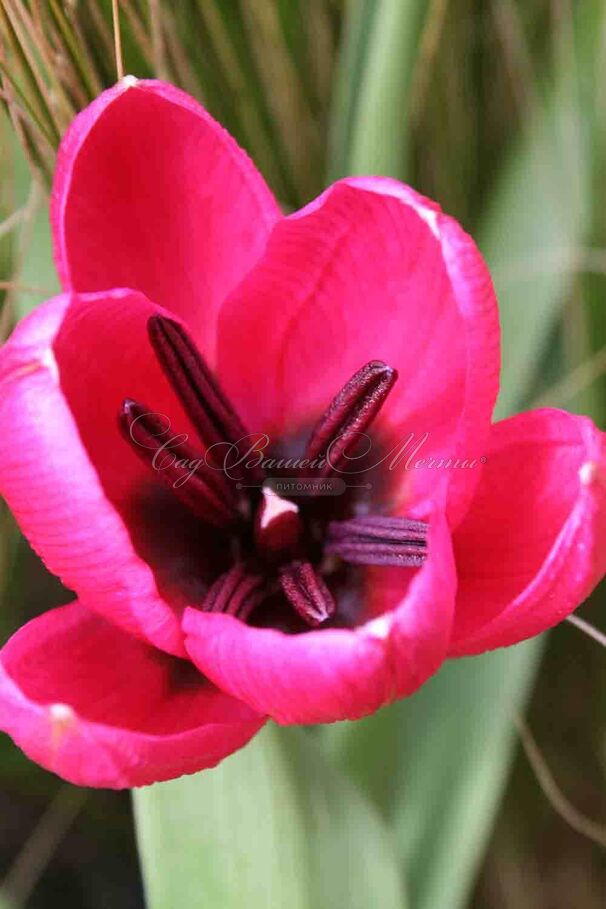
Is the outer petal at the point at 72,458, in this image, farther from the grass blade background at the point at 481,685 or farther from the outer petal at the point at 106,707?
the grass blade background at the point at 481,685

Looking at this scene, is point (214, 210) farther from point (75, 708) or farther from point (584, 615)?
point (584, 615)

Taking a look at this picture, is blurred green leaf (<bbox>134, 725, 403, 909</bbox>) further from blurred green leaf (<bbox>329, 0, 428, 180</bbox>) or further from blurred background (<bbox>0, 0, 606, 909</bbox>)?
blurred green leaf (<bbox>329, 0, 428, 180</bbox>)

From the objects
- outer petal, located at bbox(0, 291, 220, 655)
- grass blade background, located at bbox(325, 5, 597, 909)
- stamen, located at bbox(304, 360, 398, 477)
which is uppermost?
outer petal, located at bbox(0, 291, 220, 655)

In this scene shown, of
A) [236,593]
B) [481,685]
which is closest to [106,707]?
[236,593]

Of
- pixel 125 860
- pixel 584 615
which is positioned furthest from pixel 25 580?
pixel 584 615

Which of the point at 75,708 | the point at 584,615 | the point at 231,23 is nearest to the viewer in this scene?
the point at 75,708

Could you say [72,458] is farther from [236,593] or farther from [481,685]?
[481,685]

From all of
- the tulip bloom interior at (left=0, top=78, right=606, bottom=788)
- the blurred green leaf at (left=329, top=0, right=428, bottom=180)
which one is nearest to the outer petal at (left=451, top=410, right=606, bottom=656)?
the tulip bloom interior at (left=0, top=78, right=606, bottom=788)
